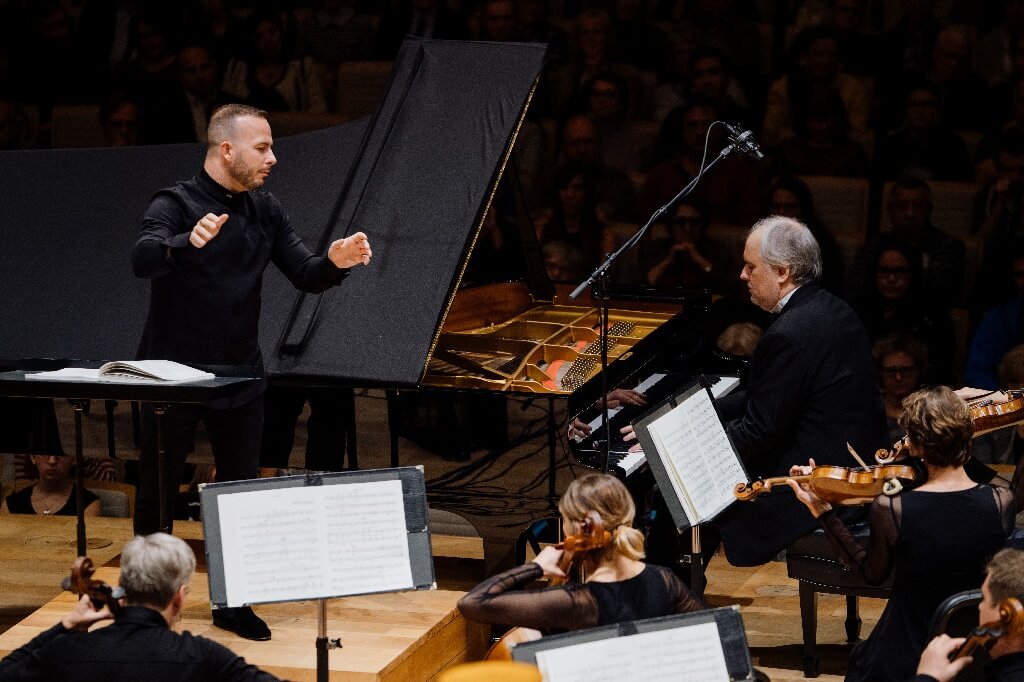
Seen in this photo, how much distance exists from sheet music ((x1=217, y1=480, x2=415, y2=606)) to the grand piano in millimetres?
1206

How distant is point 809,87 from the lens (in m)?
7.71

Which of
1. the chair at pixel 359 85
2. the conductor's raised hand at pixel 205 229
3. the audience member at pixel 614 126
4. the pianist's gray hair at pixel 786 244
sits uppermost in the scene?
the chair at pixel 359 85

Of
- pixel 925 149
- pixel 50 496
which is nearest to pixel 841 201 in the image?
pixel 925 149

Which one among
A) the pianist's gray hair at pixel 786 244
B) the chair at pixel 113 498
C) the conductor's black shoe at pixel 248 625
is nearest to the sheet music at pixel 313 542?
the conductor's black shoe at pixel 248 625

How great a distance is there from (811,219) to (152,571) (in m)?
4.57

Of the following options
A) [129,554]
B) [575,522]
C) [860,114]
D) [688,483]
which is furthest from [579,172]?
[129,554]

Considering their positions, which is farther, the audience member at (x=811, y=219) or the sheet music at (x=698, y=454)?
the audience member at (x=811, y=219)

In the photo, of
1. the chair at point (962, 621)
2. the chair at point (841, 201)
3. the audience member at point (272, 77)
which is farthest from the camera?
the audience member at point (272, 77)

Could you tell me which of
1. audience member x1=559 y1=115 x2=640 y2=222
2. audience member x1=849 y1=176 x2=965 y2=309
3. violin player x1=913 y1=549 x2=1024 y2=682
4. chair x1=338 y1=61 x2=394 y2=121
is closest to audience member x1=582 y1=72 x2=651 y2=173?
audience member x1=559 y1=115 x2=640 y2=222

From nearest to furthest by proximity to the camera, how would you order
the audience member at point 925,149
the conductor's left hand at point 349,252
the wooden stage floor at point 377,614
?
the wooden stage floor at point 377,614 → the conductor's left hand at point 349,252 → the audience member at point 925,149

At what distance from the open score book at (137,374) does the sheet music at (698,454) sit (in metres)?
1.23

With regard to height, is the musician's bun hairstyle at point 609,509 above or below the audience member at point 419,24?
below

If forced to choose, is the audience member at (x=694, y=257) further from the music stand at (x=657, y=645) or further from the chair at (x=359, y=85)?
the music stand at (x=657, y=645)

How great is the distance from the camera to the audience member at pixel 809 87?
306 inches
